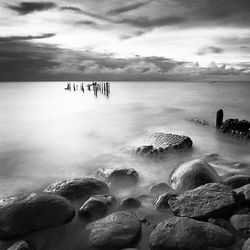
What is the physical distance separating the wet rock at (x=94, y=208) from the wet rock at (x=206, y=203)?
4.55 feet

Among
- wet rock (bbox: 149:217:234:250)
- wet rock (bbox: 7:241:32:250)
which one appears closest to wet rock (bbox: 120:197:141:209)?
wet rock (bbox: 149:217:234:250)

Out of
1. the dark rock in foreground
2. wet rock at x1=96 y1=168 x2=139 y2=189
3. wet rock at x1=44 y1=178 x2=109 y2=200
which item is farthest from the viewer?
the dark rock in foreground

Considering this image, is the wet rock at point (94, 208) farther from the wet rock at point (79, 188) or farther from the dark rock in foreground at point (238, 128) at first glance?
the dark rock in foreground at point (238, 128)

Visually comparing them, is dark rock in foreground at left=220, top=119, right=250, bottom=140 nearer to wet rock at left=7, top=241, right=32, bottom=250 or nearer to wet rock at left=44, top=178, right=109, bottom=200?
wet rock at left=44, top=178, right=109, bottom=200

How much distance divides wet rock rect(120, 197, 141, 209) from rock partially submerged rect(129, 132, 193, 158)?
386 centimetres

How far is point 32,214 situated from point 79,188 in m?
1.48

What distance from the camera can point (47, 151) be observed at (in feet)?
38.8

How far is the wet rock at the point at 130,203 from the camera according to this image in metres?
5.81

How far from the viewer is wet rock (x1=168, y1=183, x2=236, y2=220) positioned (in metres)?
4.86

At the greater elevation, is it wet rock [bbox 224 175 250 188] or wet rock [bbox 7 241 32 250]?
wet rock [bbox 224 175 250 188]

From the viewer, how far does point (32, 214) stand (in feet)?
16.1

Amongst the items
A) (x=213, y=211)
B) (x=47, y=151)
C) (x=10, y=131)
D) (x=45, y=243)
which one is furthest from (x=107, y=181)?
(x=10, y=131)

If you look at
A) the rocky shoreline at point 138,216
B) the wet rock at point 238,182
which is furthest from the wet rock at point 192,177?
the wet rock at point 238,182

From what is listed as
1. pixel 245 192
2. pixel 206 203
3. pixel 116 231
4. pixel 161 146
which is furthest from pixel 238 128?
pixel 116 231
